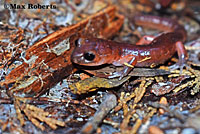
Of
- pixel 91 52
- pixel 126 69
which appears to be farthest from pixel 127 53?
pixel 91 52

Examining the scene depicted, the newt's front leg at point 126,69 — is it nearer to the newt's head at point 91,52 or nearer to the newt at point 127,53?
the newt at point 127,53

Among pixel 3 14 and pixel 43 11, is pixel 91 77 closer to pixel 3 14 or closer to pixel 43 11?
pixel 43 11

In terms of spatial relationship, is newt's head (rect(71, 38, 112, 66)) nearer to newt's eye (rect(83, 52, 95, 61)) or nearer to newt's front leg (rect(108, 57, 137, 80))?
newt's eye (rect(83, 52, 95, 61))

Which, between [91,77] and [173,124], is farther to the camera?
[91,77]

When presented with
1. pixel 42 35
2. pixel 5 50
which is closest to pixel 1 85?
pixel 5 50

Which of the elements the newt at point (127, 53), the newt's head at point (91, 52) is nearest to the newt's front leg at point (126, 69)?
the newt at point (127, 53)

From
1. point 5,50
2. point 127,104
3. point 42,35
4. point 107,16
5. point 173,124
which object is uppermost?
point 107,16

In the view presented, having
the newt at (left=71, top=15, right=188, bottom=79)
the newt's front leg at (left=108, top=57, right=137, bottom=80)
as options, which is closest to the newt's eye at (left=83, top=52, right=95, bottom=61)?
the newt at (left=71, top=15, right=188, bottom=79)

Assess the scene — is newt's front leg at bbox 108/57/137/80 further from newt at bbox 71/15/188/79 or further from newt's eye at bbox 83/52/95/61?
newt's eye at bbox 83/52/95/61

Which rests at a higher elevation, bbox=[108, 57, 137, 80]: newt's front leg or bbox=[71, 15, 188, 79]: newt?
bbox=[71, 15, 188, 79]: newt
